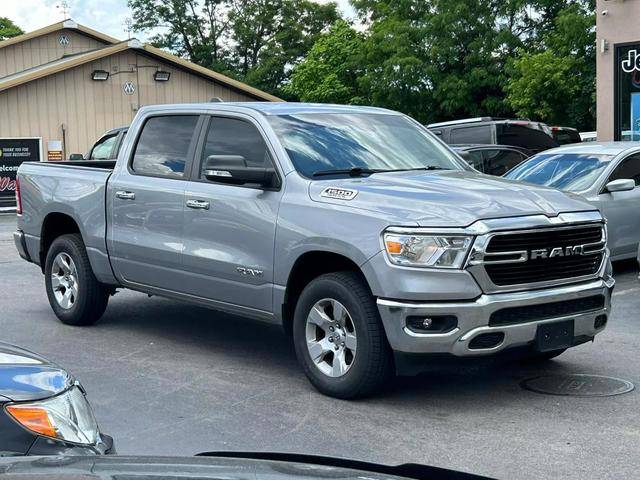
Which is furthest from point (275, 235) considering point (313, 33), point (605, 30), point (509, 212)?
point (313, 33)

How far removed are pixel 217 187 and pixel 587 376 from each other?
2.99m

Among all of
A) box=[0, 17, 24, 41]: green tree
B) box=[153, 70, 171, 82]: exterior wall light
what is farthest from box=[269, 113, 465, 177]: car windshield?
box=[0, 17, 24, 41]: green tree

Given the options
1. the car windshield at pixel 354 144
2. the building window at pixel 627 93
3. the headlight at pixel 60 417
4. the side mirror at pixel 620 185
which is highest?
the building window at pixel 627 93

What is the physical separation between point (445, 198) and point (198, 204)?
2.07 meters

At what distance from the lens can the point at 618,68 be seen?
21.1 m

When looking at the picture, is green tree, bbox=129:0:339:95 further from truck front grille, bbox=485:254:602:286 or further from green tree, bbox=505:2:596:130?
truck front grille, bbox=485:254:602:286

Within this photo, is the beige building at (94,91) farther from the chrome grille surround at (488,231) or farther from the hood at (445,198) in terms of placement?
the chrome grille surround at (488,231)

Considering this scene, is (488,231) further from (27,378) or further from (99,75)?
(99,75)

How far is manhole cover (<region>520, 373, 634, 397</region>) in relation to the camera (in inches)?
256

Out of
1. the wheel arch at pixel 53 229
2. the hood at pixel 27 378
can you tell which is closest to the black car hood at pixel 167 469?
the hood at pixel 27 378

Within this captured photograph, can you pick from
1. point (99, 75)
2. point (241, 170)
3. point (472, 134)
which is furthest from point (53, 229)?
point (99, 75)

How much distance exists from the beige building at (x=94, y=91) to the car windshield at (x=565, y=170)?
70.6 ft

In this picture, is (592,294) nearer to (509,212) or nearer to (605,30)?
(509,212)

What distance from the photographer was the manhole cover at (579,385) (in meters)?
6.51
